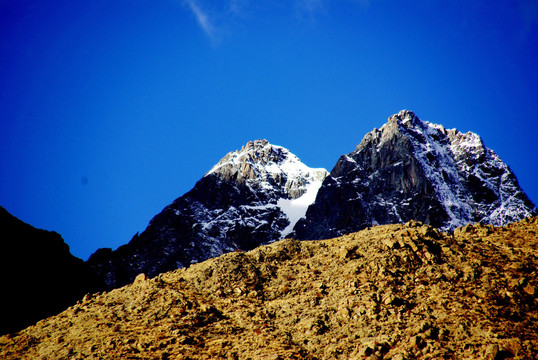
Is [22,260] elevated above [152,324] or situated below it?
above

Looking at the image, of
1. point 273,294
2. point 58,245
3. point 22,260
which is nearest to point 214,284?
point 273,294

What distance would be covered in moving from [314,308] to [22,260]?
181ft

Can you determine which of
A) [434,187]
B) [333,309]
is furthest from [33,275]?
[434,187]

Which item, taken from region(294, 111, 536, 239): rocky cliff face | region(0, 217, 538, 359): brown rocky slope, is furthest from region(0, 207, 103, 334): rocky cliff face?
region(294, 111, 536, 239): rocky cliff face

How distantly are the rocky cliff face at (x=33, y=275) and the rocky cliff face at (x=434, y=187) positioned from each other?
134 meters

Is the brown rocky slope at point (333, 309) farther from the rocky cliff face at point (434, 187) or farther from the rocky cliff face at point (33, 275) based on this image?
the rocky cliff face at point (434, 187)

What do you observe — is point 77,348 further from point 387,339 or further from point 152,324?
point 387,339

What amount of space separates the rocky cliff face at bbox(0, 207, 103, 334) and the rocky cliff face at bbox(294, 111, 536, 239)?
13387 cm

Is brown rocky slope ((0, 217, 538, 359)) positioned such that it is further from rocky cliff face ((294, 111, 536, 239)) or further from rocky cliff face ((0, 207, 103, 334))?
rocky cliff face ((294, 111, 536, 239))

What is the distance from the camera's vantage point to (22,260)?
57.6 m

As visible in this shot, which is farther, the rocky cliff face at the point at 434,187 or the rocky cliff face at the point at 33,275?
the rocky cliff face at the point at 434,187

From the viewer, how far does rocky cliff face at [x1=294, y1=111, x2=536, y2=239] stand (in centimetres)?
16412

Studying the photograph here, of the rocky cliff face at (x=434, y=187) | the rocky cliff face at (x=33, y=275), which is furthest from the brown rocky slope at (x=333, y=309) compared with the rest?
the rocky cliff face at (x=434, y=187)

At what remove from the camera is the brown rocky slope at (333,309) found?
12891 mm
